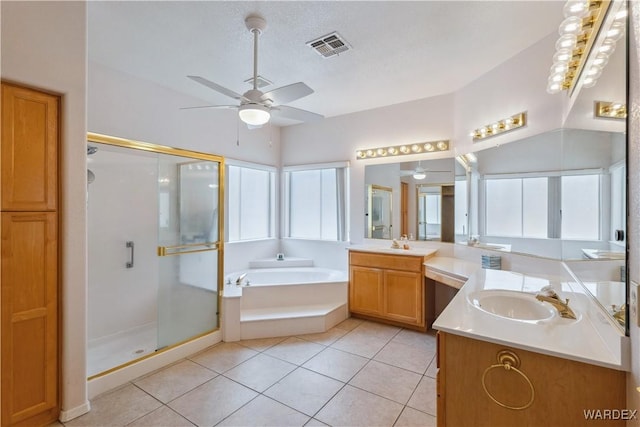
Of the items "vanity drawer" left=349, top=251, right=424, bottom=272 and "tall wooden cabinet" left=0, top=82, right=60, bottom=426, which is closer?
"tall wooden cabinet" left=0, top=82, right=60, bottom=426

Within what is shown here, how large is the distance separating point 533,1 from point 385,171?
7.71 ft

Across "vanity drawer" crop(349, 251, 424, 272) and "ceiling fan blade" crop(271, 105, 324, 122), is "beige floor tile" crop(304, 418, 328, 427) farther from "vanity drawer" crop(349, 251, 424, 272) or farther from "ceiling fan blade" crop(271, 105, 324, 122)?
"ceiling fan blade" crop(271, 105, 324, 122)

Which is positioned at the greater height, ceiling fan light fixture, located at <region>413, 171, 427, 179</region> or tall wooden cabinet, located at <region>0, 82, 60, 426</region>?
ceiling fan light fixture, located at <region>413, 171, 427, 179</region>

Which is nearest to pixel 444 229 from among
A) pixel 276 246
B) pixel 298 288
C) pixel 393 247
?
pixel 393 247

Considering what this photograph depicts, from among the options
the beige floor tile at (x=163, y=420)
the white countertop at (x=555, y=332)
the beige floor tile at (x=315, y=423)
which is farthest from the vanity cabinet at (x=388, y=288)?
the beige floor tile at (x=163, y=420)

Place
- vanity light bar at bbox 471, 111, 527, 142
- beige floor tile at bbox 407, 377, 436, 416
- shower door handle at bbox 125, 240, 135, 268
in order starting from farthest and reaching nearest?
1. shower door handle at bbox 125, 240, 135, 268
2. vanity light bar at bbox 471, 111, 527, 142
3. beige floor tile at bbox 407, 377, 436, 416

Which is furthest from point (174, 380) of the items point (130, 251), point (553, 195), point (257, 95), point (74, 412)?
point (553, 195)

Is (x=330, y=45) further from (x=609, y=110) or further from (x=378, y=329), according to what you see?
(x=378, y=329)

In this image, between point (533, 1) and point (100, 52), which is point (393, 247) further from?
point (100, 52)

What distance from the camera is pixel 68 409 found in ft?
6.34

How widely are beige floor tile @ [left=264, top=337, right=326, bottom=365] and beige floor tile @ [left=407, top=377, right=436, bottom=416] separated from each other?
1.03 meters

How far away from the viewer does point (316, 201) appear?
15.4 ft

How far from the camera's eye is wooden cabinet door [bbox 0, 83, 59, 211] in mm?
1715

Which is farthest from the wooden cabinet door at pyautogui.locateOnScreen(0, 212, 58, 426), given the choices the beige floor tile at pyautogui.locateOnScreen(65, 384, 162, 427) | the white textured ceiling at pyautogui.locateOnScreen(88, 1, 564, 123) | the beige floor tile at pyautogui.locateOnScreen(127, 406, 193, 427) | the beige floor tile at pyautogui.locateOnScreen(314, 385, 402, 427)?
the beige floor tile at pyautogui.locateOnScreen(314, 385, 402, 427)
